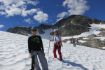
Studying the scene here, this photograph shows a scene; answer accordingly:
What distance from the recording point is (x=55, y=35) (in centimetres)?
1819

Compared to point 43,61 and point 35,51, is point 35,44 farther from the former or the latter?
point 43,61

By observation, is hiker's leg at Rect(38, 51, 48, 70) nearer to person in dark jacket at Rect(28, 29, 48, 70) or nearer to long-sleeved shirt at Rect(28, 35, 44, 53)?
person in dark jacket at Rect(28, 29, 48, 70)

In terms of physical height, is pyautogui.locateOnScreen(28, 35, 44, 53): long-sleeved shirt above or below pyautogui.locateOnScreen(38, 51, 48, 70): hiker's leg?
above

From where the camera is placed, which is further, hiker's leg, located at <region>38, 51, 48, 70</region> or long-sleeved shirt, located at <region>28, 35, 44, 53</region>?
long-sleeved shirt, located at <region>28, 35, 44, 53</region>

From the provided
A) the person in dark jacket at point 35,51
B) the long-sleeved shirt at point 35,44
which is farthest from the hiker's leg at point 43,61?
the long-sleeved shirt at point 35,44

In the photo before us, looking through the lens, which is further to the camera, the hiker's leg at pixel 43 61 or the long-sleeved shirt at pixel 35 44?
the long-sleeved shirt at pixel 35 44

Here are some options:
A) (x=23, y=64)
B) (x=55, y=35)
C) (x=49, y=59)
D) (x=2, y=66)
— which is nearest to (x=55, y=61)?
(x=49, y=59)

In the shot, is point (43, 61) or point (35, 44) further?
point (35, 44)

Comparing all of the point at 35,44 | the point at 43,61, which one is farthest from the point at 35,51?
the point at 43,61

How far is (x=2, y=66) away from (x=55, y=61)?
14.8ft

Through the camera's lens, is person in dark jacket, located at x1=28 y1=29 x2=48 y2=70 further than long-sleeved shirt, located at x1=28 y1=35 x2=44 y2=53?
No

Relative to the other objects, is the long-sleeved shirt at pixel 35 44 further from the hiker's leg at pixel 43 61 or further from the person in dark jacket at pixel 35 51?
the hiker's leg at pixel 43 61

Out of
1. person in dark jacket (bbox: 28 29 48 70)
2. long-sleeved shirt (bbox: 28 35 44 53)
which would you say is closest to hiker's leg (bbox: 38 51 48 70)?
person in dark jacket (bbox: 28 29 48 70)

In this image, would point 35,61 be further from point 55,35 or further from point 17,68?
point 55,35
